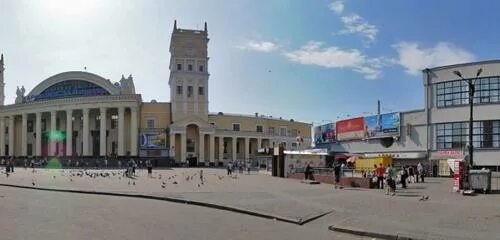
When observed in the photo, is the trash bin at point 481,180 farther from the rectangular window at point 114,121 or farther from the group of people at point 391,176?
the rectangular window at point 114,121

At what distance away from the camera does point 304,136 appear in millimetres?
126812

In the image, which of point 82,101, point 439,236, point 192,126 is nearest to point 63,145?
point 82,101

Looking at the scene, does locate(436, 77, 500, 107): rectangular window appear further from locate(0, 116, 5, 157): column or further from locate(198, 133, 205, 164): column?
locate(0, 116, 5, 157): column

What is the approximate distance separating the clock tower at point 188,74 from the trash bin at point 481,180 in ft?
250

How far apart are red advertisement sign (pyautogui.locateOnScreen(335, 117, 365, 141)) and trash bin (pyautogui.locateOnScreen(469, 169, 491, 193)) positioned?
46372 mm

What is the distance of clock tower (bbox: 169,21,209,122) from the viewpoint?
101m

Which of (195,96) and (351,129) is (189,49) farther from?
(351,129)

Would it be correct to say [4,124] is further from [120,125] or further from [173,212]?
[173,212]

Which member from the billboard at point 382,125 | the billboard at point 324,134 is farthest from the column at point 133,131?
the billboard at point 382,125

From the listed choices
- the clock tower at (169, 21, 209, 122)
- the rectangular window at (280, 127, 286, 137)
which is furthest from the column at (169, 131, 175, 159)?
the rectangular window at (280, 127, 286, 137)

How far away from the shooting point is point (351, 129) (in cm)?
7638

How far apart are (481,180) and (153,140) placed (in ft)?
252

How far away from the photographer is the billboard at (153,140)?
9769 cm

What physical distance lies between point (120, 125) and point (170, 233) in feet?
289
